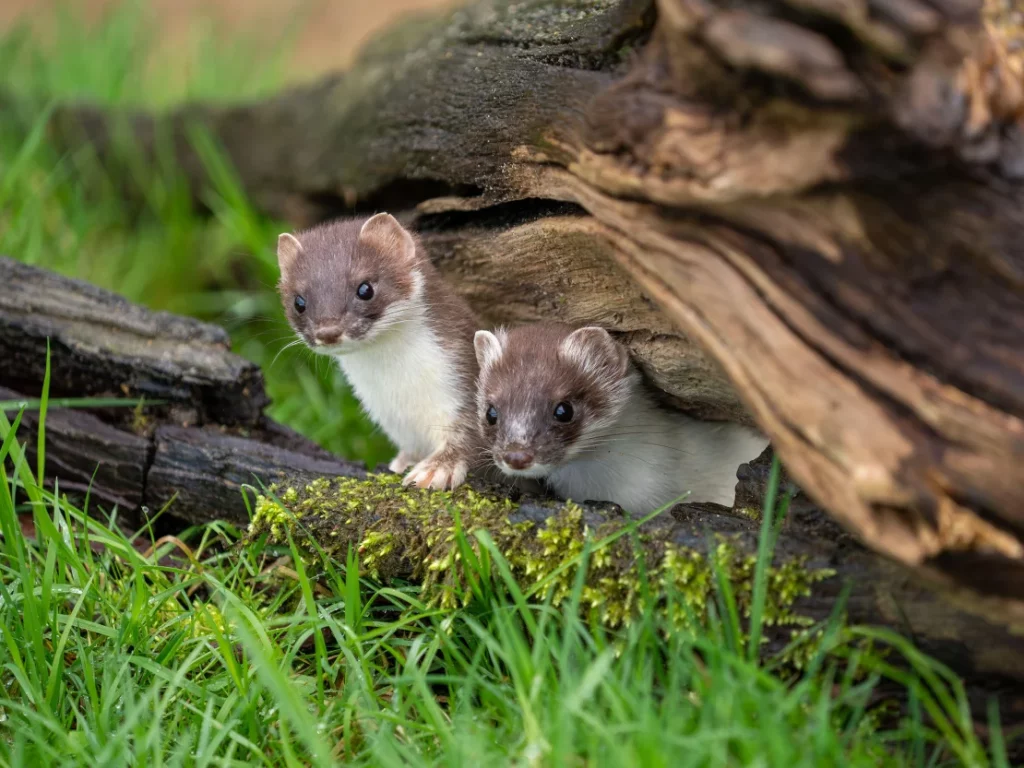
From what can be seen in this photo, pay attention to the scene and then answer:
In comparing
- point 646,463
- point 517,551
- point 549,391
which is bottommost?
point 646,463

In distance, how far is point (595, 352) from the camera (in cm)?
417

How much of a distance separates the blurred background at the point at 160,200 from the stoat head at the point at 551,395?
122 cm

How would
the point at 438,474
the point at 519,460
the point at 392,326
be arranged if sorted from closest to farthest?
1. the point at 519,460
2. the point at 438,474
3. the point at 392,326

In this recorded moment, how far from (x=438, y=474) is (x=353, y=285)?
91 centimetres

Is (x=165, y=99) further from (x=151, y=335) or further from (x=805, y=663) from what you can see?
(x=805, y=663)

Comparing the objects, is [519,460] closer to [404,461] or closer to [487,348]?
[487,348]

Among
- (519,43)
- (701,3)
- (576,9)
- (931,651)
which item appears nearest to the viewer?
Result: (701,3)

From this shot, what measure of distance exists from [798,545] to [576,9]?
2.14m

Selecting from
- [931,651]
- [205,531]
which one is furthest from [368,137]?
[931,651]

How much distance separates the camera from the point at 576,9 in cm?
388

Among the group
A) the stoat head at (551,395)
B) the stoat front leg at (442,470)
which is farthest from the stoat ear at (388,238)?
the stoat front leg at (442,470)

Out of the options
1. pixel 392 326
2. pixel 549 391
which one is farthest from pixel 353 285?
pixel 549 391

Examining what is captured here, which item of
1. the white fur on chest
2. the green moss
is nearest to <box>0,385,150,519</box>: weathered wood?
the green moss

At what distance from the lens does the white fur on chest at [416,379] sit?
459cm
